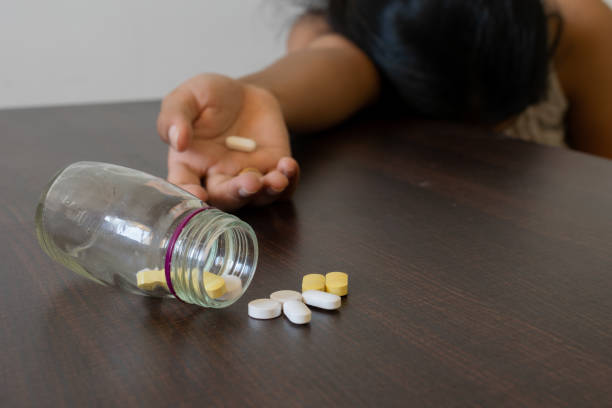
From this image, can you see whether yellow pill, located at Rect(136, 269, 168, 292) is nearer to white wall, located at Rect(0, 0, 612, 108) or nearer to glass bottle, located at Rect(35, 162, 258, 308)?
glass bottle, located at Rect(35, 162, 258, 308)

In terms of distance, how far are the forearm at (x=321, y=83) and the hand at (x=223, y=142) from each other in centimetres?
10

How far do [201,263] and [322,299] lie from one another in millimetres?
84

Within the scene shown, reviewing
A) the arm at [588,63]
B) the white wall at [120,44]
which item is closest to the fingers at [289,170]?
the arm at [588,63]

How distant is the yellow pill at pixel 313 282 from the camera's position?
442mm

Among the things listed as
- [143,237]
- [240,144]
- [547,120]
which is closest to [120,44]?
[547,120]

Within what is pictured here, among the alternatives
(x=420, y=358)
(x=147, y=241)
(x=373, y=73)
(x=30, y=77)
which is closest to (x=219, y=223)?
(x=147, y=241)

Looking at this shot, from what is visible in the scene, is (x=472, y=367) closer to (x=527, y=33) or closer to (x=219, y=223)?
(x=219, y=223)

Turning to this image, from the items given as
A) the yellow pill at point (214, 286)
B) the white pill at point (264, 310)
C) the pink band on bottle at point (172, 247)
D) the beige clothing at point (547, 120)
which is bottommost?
the beige clothing at point (547, 120)

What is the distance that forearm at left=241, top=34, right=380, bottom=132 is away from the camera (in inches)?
36.8

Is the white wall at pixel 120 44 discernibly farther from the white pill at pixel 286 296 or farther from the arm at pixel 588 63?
the white pill at pixel 286 296

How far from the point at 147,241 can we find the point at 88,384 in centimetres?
10

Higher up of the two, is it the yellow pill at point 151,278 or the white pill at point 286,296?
the yellow pill at point 151,278

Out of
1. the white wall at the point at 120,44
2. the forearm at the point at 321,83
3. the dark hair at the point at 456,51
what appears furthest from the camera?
the white wall at the point at 120,44

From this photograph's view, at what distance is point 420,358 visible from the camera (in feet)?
1.19
